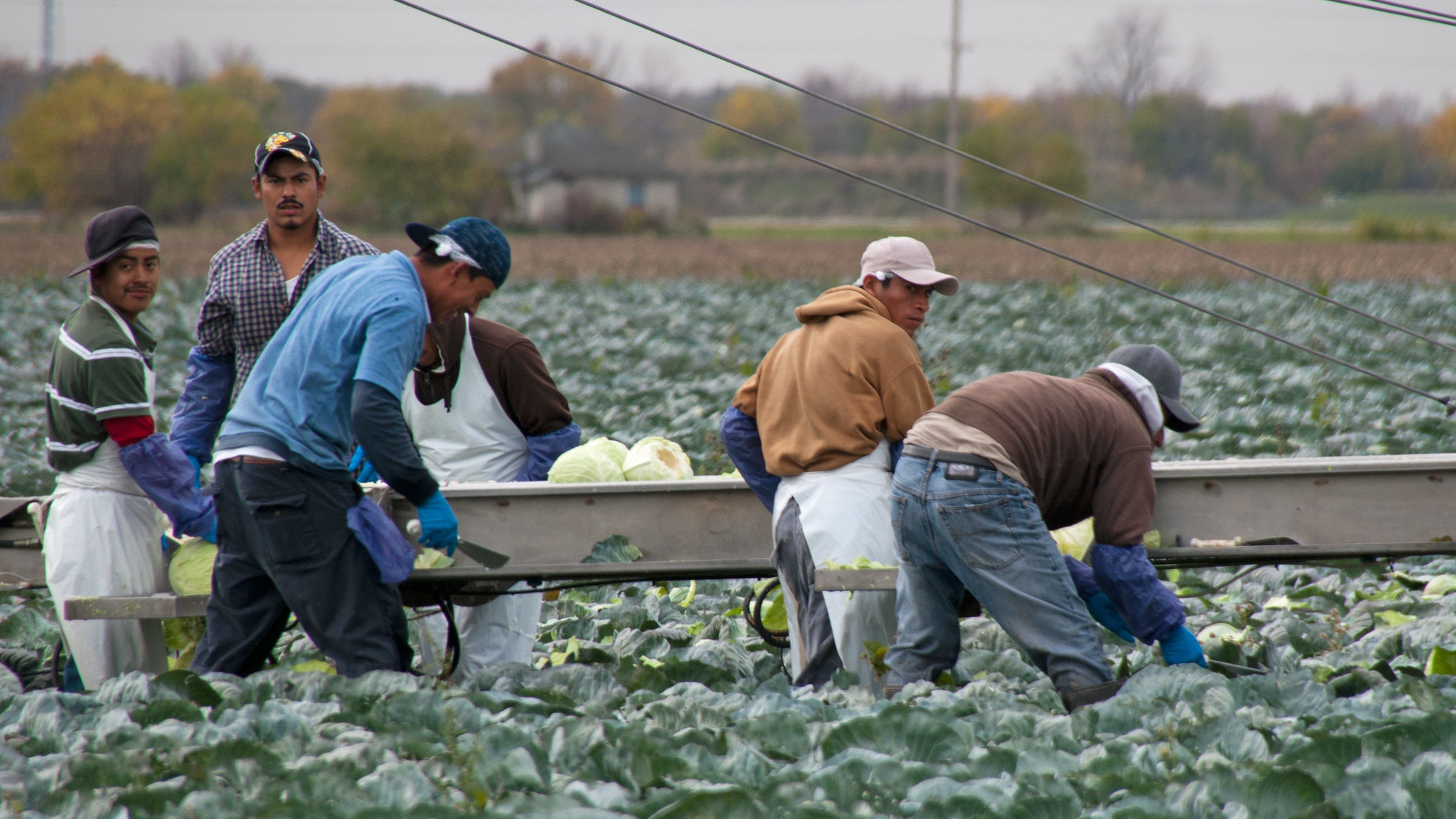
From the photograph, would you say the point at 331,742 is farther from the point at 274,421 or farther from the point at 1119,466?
the point at 1119,466

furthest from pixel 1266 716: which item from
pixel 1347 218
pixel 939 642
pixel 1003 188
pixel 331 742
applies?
pixel 1347 218

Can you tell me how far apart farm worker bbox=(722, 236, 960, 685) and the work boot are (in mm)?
567

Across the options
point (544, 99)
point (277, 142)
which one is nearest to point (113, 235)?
point (277, 142)

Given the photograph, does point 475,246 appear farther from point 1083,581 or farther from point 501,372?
point 1083,581

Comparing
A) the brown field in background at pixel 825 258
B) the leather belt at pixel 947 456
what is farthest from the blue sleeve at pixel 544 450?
the brown field in background at pixel 825 258

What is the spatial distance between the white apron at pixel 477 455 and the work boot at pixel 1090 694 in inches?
66.1

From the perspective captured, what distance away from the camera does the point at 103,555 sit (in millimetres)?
3551

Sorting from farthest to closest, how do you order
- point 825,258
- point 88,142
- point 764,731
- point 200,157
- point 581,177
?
point 581,177 < point 200,157 < point 88,142 < point 825,258 < point 764,731

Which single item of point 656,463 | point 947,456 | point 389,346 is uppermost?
point 389,346

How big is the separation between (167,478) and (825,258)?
27088 mm

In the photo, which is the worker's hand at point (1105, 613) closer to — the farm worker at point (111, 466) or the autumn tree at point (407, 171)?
the farm worker at point (111, 466)

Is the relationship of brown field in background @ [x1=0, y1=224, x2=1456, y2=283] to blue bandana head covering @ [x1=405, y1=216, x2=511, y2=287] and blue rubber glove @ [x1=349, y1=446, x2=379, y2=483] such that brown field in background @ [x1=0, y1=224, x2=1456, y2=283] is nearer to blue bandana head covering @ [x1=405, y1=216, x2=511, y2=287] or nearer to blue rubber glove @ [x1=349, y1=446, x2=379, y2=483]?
blue rubber glove @ [x1=349, y1=446, x2=379, y2=483]

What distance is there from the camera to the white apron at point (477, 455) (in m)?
4.00

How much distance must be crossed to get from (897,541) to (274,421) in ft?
5.38
